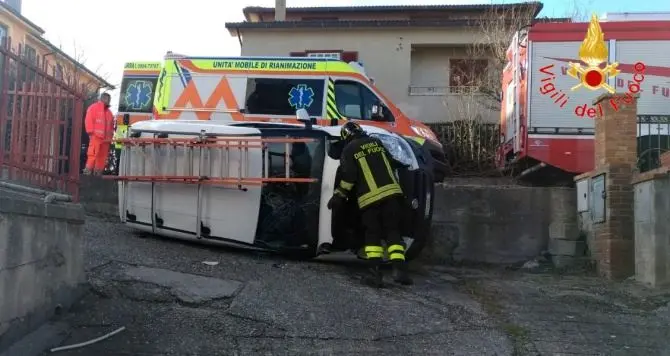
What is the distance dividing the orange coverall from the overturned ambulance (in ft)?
8.34

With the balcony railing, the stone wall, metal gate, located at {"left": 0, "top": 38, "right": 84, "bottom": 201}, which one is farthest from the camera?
the balcony railing

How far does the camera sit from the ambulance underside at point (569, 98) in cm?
1076

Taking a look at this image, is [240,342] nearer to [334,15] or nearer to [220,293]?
[220,293]

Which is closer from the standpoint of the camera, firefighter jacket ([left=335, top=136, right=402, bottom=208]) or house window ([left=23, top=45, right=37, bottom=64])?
house window ([left=23, top=45, right=37, bottom=64])

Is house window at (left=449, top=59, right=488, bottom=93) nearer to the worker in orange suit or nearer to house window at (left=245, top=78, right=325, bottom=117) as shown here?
house window at (left=245, top=78, right=325, bottom=117)

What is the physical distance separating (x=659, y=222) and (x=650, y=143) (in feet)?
9.36

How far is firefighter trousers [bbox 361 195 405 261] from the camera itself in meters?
6.86

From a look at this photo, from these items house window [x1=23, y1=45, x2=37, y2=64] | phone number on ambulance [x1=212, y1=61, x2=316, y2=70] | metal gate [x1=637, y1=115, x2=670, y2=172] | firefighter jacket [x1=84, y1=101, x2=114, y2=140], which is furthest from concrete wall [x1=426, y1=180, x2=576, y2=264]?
house window [x1=23, y1=45, x2=37, y2=64]

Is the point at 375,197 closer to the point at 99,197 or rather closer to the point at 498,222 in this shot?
the point at 498,222

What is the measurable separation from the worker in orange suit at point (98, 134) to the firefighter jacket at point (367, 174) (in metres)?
5.07

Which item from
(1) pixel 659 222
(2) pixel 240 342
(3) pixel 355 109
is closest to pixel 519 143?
(3) pixel 355 109

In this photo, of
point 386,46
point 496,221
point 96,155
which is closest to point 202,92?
point 96,155

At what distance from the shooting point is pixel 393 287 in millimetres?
6832

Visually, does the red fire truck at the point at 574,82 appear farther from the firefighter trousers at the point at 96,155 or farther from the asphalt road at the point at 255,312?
the firefighter trousers at the point at 96,155
